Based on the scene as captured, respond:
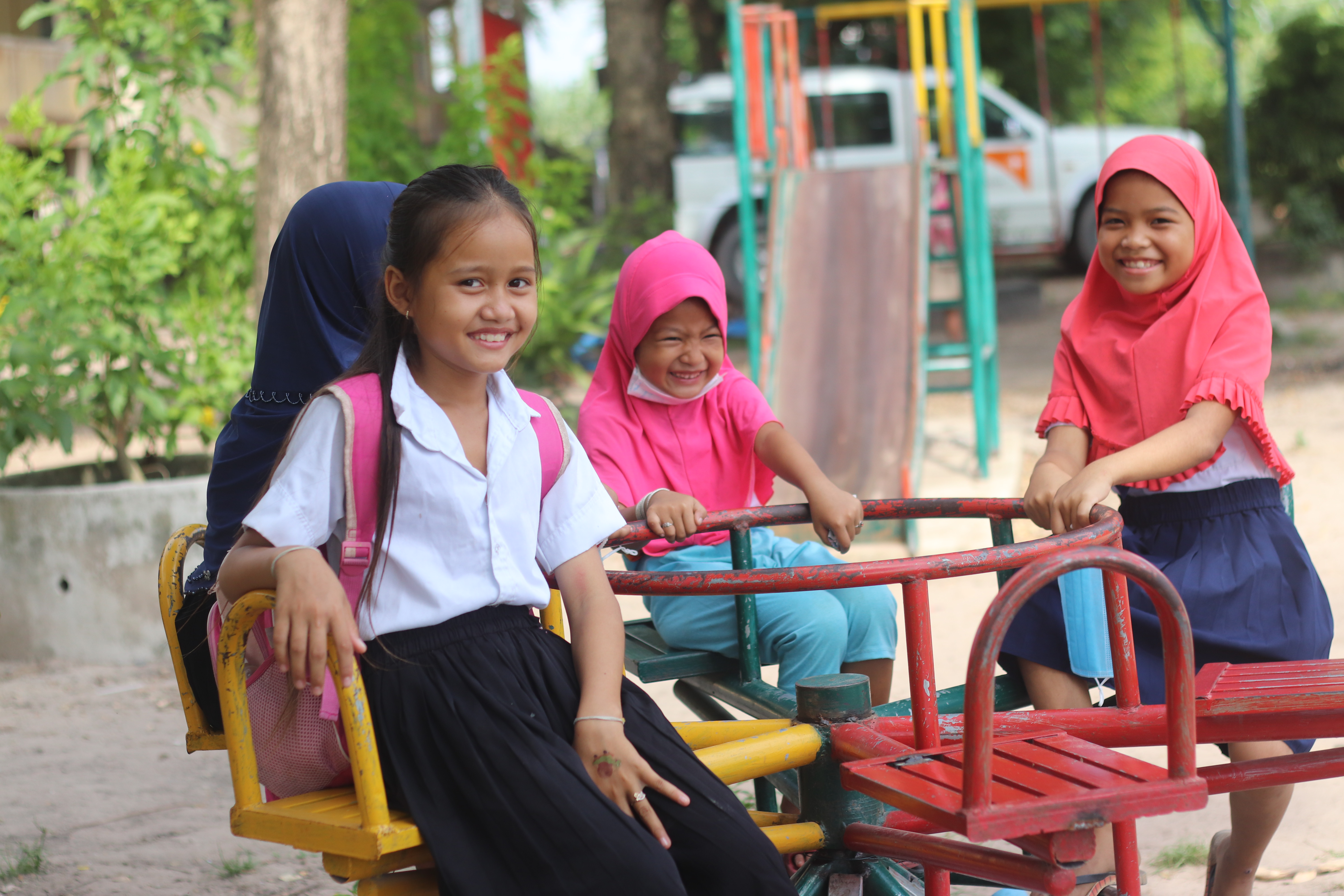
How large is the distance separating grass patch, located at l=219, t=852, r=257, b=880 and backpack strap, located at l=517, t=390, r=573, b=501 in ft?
5.09

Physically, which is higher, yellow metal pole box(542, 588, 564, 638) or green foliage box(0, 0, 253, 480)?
green foliage box(0, 0, 253, 480)

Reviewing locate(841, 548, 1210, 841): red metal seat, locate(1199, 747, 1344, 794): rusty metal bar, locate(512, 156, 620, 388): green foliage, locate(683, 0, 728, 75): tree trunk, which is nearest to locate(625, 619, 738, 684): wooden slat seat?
locate(841, 548, 1210, 841): red metal seat

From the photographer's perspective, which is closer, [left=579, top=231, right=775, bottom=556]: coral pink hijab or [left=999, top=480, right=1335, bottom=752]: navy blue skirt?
[left=999, top=480, right=1335, bottom=752]: navy blue skirt

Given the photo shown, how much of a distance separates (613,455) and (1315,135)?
14955 mm

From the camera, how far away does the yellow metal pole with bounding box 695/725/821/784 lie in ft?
5.79

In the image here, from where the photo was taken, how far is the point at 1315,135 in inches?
590

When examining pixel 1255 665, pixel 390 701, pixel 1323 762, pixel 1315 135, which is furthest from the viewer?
pixel 1315 135

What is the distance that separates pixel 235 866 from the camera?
2.89 metres

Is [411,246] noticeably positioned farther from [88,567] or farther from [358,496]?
[88,567]

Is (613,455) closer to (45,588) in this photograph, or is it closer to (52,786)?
(52,786)

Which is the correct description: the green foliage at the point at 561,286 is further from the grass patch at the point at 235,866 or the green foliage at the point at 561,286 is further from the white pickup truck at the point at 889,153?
the white pickup truck at the point at 889,153

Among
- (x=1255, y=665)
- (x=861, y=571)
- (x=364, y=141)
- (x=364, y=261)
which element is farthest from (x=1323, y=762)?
(x=364, y=141)

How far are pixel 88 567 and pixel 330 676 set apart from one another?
3.33 meters

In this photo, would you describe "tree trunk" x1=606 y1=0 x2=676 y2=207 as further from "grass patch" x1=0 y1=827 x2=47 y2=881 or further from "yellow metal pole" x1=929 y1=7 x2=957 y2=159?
"grass patch" x1=0 y1=827 x2=47 y2=881
